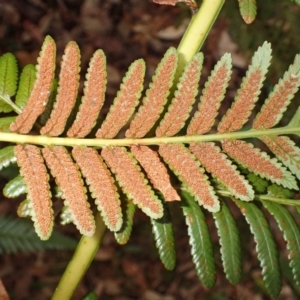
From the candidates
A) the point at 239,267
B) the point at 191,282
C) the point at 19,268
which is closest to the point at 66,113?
the point at 239,267

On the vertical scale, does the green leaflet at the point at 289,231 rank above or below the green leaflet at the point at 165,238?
above

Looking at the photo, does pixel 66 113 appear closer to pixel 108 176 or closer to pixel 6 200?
pixel 108 176

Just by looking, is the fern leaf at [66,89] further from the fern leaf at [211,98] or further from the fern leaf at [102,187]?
the fern leaf at [211,98]

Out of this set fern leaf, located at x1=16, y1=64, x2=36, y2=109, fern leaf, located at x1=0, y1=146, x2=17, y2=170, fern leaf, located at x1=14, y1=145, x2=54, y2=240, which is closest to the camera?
fern leaf, located at x1=14, y1=145, x2=54, y2=240

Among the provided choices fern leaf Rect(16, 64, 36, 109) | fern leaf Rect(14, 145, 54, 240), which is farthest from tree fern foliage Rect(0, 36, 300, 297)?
fern leaf Rect(16, 64, 36, 109)

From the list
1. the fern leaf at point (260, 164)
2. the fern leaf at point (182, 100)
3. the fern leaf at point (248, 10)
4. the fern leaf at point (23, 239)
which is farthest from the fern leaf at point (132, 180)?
the fern leaf at point (23, 239)

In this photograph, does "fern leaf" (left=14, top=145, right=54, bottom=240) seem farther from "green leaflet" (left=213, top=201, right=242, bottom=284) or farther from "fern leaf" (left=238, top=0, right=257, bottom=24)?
"fern leaf" (left=238, top=0, right=257, bottom=24)

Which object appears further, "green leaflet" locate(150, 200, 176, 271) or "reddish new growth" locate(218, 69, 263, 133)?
"green leaflet" locate(150, 200, 176, 271)
